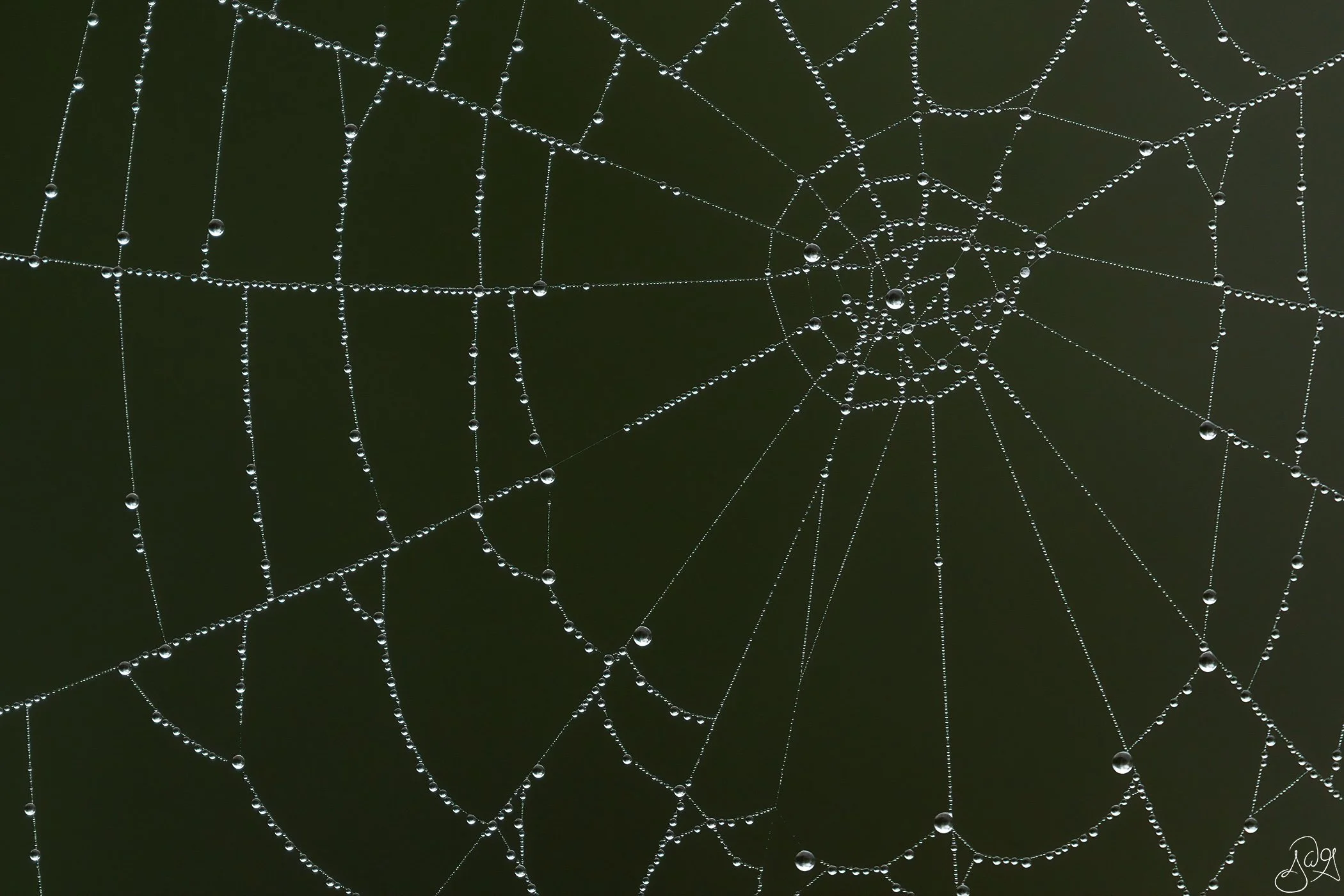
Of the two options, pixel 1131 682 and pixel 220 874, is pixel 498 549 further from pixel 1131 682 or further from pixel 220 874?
pixel 1131 682

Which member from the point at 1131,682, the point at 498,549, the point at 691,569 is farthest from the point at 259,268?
the point at 1131,682
